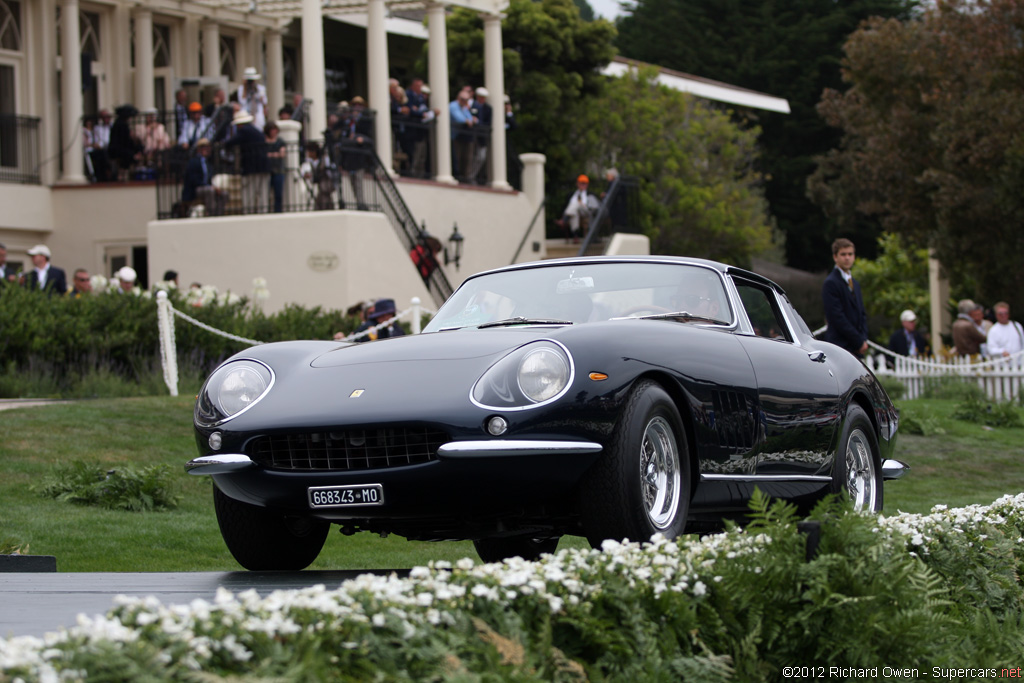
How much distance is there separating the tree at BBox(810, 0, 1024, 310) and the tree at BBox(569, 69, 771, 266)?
7663 millimetres

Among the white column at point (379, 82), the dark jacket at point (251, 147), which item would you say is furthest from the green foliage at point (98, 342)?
the white column at point (379, 82)

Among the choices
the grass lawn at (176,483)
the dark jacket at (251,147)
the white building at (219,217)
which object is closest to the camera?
the grass lawn at (176,483)

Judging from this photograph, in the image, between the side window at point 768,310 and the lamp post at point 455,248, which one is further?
the lamp post at point 455,248

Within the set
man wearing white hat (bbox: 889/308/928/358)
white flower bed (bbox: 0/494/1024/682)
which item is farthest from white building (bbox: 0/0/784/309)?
white flower bed (bbox: 0/494/1024/682)

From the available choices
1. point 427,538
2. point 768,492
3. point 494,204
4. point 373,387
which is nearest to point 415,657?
point 373,387

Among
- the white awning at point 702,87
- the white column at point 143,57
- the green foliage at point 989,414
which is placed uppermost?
the white awning at point 702,87

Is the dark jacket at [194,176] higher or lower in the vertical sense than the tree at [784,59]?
lower

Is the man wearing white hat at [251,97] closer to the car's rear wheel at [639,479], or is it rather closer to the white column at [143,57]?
the white column at [143,57]

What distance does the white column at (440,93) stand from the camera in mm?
28281

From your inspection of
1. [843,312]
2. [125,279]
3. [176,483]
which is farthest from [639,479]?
[125,279]

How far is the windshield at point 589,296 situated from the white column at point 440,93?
2086 cm

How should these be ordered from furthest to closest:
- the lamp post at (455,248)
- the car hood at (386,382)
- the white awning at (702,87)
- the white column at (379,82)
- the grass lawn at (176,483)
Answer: the white awning at (702,87), the lamp post at (455,248), the white column at (379,82), the grass lawn at (176,483), the car hood at (386,382)

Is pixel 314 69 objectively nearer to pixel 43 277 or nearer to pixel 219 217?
pixel 219 217

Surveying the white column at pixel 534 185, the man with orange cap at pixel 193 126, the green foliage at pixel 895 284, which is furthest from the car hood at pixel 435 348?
the green foliage at pixel 895 284
